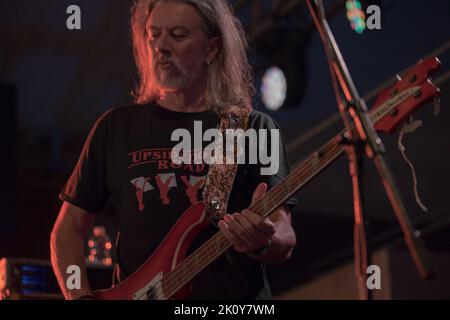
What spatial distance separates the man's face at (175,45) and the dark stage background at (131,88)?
68.9 inches

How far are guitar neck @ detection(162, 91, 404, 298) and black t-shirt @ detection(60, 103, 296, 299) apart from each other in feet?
0.12

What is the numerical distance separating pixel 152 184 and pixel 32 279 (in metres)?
0.73

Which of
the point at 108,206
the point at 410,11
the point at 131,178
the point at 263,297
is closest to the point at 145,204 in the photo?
the point at 131,178

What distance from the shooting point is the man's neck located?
2.58 metres

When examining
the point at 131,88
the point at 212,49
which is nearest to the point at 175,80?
the point at 212,49

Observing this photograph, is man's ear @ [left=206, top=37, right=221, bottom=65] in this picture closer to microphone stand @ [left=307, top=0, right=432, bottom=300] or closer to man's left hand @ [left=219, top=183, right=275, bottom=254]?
man's left hand @ [left=219, top=183, right=275, bottom=254]

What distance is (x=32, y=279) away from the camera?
291cm

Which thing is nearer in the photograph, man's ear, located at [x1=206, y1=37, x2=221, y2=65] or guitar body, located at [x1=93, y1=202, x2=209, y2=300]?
guitar body, located at [x1=93, y1=202, x2=209, y2=300]

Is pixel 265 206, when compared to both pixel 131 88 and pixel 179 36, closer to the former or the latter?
pixel 179 36

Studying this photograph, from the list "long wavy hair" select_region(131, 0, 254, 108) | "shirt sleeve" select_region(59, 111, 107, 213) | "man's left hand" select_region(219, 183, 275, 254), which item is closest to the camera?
"man's left hand" select_region(219, 183, 275, 254)

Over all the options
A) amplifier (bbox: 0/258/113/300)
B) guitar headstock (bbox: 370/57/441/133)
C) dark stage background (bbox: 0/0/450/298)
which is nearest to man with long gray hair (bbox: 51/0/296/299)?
amplifier (bbox: 0/258/113/300)

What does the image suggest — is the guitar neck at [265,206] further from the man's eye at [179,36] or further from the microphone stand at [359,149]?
the man's eye at [179,36]

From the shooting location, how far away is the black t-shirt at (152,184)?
2361 millimetres

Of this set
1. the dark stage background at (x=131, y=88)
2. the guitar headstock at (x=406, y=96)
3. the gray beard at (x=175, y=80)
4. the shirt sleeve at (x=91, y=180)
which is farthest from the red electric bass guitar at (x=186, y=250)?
the dark stage background at (x=131, y=88)
